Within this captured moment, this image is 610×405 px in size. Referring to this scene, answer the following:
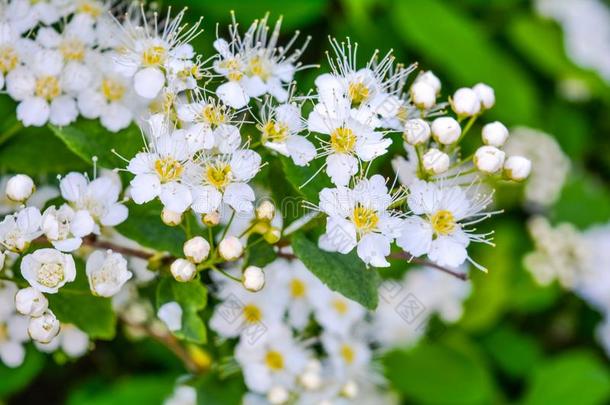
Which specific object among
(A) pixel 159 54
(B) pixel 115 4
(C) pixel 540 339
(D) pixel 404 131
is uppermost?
(D) pixel 404 131

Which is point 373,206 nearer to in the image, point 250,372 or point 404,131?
point 404,131

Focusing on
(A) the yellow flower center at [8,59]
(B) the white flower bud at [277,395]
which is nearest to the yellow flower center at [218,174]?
(A) the yellow flower center at [8,59]

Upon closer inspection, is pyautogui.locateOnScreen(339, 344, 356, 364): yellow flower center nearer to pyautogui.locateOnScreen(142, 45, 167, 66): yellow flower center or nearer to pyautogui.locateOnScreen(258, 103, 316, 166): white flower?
pyautogui.locateOnScreen(258, 103, 316, 166): white flower

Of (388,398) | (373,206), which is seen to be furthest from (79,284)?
(388,398)

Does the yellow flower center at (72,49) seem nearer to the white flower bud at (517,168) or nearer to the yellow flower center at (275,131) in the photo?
the yellow flower center at (275,131)

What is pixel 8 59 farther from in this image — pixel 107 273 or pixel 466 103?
pixel 466 103

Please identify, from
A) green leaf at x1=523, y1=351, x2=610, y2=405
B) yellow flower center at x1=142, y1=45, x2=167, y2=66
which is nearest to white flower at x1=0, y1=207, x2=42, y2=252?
yellow flower center at x1=142, y1=45, x2=167, y2=66

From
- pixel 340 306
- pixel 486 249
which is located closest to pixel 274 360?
pixel 340 306
